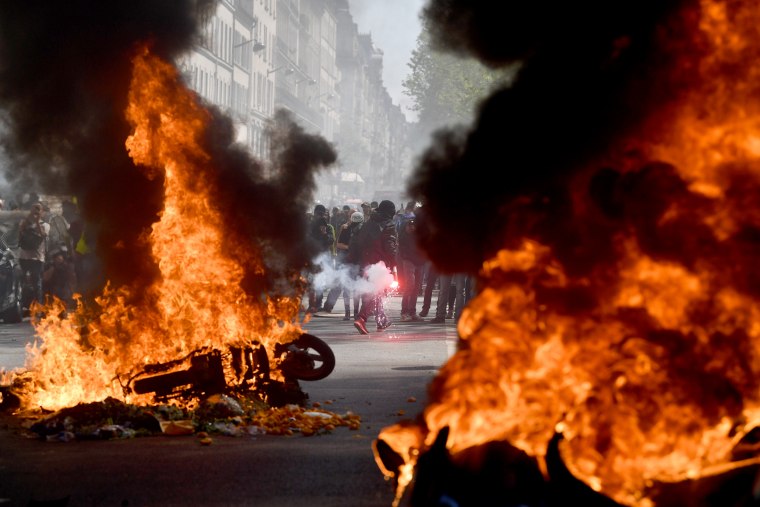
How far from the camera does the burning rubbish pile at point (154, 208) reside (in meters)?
10.8

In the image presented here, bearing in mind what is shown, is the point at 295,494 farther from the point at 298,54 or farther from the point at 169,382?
the point at 298,54

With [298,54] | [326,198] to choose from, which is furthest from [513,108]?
[298,54]

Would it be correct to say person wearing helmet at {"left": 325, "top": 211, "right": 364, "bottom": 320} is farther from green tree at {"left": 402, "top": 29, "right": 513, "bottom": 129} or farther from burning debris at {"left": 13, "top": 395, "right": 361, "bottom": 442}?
green tree at {"left": 402, "top": 29, "right": 513, "bottom": 129}

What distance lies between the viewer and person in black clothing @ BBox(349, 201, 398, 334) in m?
21.0

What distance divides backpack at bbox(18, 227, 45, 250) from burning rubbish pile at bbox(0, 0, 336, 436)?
8169mm

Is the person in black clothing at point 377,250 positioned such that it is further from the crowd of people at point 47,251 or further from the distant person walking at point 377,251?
the crowd of people at point 47,251

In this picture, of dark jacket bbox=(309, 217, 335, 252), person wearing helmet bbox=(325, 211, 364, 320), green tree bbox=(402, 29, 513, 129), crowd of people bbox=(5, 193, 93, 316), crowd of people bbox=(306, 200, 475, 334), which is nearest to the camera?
crowd of people bbox=(306, 200, 475, 334)

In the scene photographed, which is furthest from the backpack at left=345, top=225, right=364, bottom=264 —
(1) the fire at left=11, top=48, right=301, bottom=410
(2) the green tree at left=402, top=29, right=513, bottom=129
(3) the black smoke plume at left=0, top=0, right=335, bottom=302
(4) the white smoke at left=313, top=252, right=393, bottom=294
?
(2) the green tree at left=402, top=29, right=513, bottom=129

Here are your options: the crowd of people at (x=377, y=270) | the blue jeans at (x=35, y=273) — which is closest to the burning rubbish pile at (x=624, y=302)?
the crowd of people at (x=377, y=270)

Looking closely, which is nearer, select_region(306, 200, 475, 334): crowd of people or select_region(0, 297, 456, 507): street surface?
select_region(0, 297, 456, 507): street surface

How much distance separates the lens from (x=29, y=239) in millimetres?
22078

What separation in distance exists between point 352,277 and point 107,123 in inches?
455

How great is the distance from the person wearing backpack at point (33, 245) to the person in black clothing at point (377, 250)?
519 centimetres

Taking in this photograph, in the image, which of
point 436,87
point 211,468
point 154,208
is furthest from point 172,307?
point 436,87
